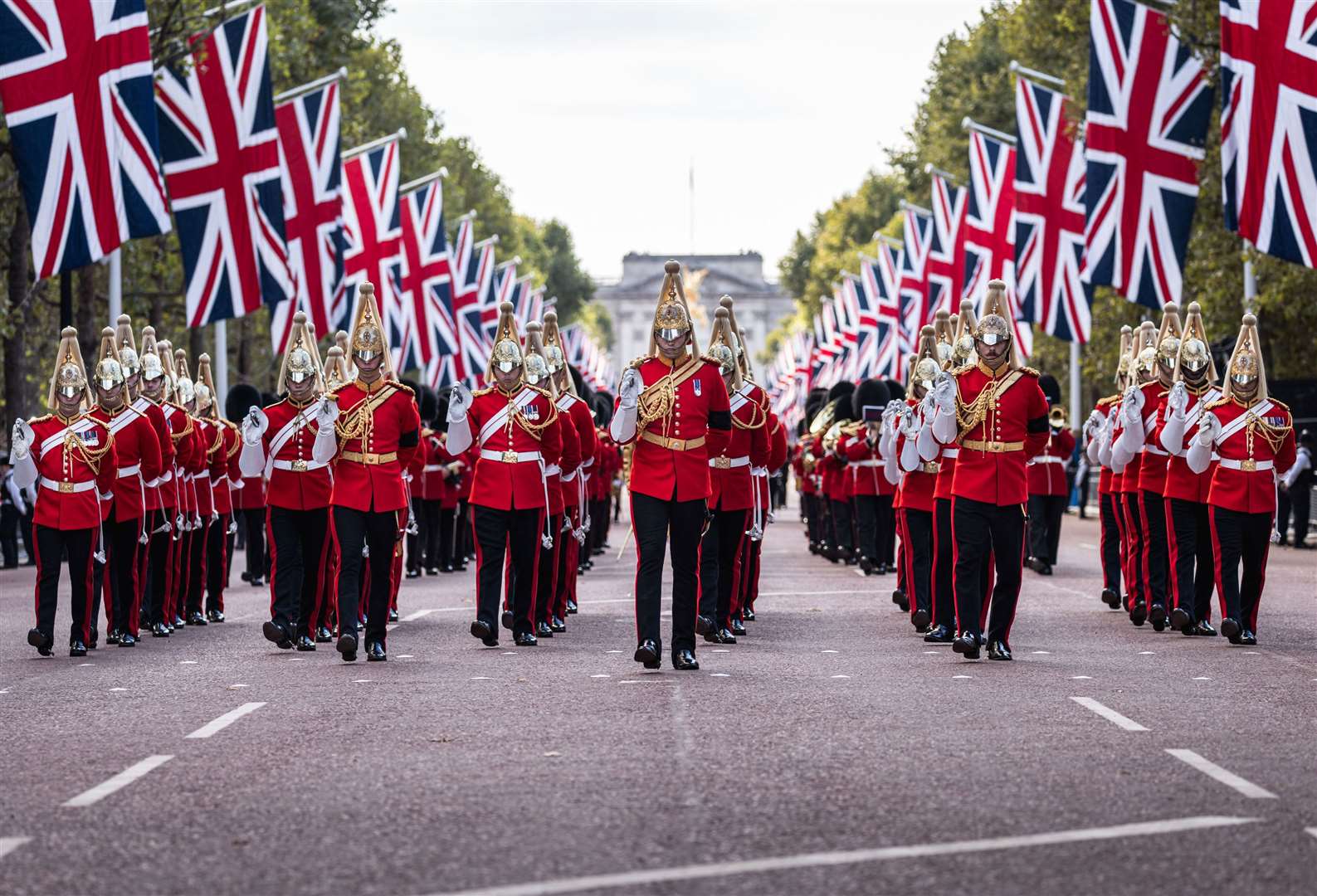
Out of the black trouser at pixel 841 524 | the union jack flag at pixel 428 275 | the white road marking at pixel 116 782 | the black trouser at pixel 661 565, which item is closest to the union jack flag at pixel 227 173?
the black trouser at pixel 841 524

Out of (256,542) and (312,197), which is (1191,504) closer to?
(256,542)

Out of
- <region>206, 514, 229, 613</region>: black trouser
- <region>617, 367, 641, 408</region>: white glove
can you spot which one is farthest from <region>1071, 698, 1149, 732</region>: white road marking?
<region>206, 514, 229, 613</region>: black trouser

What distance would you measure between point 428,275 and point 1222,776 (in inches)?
1201

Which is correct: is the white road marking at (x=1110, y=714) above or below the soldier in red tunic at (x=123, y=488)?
below

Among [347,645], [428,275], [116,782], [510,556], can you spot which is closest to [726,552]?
[510,556]

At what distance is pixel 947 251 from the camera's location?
135 feet

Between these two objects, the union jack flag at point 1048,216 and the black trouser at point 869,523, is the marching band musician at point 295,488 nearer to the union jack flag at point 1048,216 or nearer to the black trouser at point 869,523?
the black trouser at point 869,523

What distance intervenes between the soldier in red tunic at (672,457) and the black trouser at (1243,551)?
3.69m

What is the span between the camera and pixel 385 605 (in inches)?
550

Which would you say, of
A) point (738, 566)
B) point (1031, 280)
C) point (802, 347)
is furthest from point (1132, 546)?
point (802, 347)

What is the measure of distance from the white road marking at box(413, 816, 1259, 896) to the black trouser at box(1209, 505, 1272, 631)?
721 cm

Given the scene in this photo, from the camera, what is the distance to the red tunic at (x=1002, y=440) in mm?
13453

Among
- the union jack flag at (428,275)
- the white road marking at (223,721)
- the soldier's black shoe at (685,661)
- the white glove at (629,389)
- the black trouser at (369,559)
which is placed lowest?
the white road marking at (223,721)

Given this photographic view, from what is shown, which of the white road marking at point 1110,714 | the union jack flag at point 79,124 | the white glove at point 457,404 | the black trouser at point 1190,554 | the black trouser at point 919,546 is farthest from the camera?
the union jack flag at point 79,124
